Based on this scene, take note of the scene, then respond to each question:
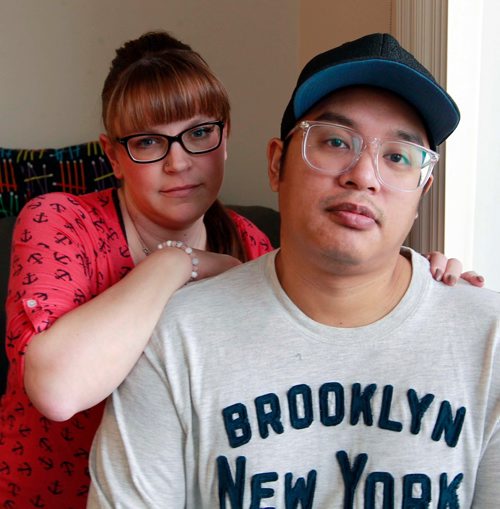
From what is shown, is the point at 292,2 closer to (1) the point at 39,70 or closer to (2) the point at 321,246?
(1) the point at 39,70

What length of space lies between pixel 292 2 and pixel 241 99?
1.72ft

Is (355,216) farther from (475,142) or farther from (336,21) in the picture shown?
(336,21)

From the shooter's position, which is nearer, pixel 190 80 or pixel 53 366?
pixel 53 366

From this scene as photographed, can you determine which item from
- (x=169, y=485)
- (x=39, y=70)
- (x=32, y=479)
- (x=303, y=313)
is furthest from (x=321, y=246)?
(x=39, y=70)

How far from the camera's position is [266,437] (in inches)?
41.5

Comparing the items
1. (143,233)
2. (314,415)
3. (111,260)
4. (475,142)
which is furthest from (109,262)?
(475,142)

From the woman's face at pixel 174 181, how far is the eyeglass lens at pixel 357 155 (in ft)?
1.04

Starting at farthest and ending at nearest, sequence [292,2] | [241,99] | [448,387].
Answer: [241,99] < [292,2] < [448,387]

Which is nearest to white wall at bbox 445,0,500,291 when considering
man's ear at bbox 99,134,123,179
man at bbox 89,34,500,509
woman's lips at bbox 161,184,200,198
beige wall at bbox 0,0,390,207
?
man at bbox 89,34,500,509

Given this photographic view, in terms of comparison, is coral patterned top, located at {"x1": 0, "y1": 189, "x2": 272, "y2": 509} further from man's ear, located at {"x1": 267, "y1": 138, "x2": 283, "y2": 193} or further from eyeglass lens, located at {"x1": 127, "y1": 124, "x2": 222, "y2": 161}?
man's ear, located at {"x1": 267, "y1": 138, "x2": 283, "y2": 193}

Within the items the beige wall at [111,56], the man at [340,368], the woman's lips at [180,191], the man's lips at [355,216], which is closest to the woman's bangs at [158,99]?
the woman's lips at [180,191]

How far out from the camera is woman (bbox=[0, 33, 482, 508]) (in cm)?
107

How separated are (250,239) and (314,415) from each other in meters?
0.64

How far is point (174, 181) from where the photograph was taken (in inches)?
51.6
